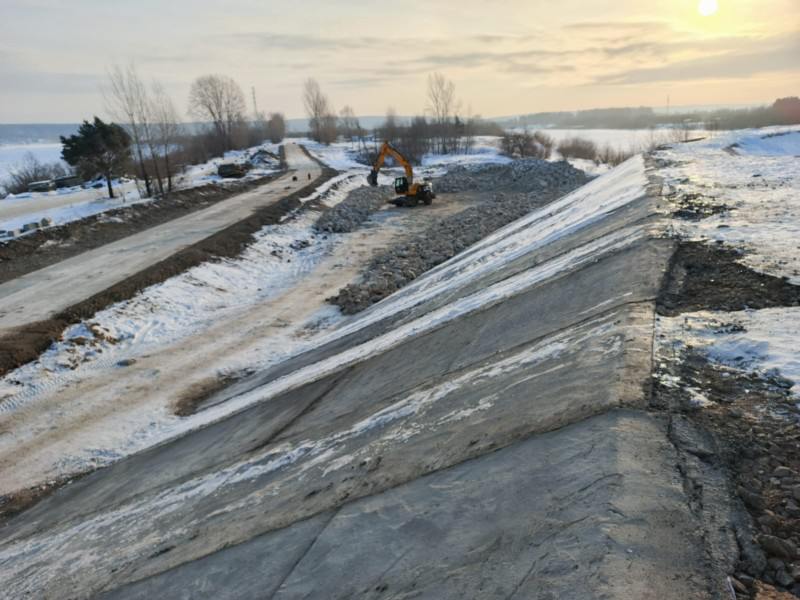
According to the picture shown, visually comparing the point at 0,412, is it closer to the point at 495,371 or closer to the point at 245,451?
the point at 245,451

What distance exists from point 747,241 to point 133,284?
16051 millimetres

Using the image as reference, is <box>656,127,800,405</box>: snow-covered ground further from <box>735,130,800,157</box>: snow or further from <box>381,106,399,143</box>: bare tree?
<box>381,106,399,143</box>: bare tree

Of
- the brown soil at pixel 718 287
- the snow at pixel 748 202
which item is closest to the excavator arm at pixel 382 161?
the snow at pixel 748 202

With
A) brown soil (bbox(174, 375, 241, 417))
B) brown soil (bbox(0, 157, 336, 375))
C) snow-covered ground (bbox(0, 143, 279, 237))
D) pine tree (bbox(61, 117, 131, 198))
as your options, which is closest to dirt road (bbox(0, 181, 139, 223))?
snow-covered ground (bbox(0, 143, 279, 237))

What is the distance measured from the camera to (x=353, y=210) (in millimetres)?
31062

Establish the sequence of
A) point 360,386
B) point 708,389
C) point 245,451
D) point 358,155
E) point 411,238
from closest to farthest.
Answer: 1. point 708,389
2. point 245,451
3. point 360,386
4. point 411,238
5. point 358,155

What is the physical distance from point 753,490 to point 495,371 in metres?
2.91

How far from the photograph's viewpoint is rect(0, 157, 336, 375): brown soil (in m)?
12.0

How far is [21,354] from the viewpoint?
11.8 meters

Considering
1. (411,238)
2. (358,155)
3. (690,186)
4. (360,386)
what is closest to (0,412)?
(360,386)

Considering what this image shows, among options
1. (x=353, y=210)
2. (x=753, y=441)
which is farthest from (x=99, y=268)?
(x=753, y=441)

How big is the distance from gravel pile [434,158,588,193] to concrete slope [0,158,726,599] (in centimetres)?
3134

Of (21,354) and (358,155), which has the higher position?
(358,155)

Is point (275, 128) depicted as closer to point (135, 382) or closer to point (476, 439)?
point (135, 382)
